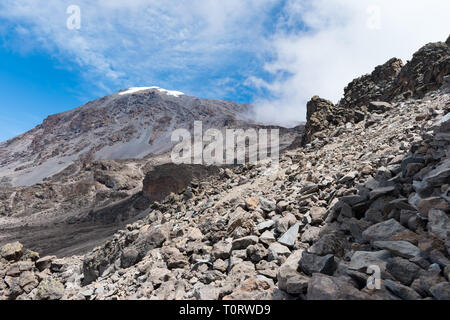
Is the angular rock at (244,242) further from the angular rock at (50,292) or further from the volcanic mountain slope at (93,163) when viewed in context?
the volcanic mountain slope at (93,163)

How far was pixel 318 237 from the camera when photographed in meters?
3.44

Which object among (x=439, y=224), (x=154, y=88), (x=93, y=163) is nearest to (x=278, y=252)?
(x=439, y=224)

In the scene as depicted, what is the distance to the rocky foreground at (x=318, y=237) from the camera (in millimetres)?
2371

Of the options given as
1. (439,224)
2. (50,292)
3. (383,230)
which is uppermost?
(439,224)

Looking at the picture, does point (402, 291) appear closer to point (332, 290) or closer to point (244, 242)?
point (332, 290)

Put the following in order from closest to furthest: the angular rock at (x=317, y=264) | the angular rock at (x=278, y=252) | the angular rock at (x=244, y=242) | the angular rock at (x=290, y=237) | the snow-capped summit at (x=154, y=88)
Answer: the angular rock at (x=317, y=264) < the angular rock at (x=278, y=252) < the angular rock at (x=290, y=237) < the angular rock at (x=244, y=242) < the snow-capped summit at (x=154, y=88)


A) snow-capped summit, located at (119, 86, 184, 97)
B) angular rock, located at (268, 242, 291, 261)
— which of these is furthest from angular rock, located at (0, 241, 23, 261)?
snow-capped summit, located at (119, 86, 184, 97)

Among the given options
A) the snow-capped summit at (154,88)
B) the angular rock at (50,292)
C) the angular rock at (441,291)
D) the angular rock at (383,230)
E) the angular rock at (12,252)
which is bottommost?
the angular rock at (50,292)

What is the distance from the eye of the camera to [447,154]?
3461mm

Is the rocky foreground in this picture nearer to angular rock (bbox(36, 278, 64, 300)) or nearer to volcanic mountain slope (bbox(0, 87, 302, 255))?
angular rock (bbox(36, 278, 64, 300))

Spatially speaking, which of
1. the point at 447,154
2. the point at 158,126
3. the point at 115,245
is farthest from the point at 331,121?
the point at 158,126

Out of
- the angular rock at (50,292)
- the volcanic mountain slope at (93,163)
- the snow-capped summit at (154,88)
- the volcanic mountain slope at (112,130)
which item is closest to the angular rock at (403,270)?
the angular rock at (50,292)
